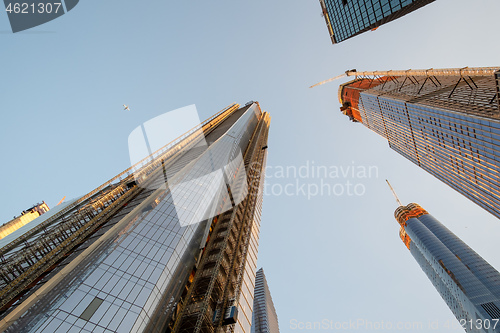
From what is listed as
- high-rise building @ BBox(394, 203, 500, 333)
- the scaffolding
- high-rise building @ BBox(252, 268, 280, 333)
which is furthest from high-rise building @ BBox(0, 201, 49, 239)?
high-rise building @ BBox(394, 203, 500, 333)

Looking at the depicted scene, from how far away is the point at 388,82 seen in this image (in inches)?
5969

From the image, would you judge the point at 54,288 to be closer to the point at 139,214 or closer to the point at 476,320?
the point at 139,214

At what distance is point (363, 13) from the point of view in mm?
83062

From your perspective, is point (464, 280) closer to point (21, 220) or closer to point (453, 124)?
point (453, 124)

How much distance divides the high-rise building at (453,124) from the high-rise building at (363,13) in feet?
77.5

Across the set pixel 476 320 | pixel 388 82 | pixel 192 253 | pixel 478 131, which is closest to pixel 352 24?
pixel 478 131

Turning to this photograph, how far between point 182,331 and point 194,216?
739 inches

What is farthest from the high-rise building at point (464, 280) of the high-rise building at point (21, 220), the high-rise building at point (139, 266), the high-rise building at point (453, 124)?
the high-rise building at point (21, 220)

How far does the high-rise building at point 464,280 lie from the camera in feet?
469

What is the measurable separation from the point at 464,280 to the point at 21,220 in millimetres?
212136

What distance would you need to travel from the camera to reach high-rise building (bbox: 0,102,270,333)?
105 feet

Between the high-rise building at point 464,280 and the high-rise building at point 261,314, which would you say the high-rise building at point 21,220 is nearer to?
the high-rise building at point 261,314

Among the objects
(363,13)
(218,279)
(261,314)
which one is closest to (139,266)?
(218,279)

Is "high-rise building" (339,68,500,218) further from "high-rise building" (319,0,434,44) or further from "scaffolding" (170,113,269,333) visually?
"scaffolding" (170,113,269,333)
